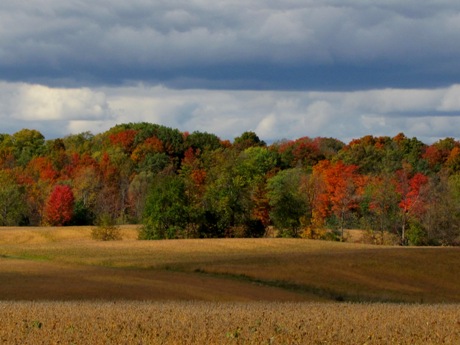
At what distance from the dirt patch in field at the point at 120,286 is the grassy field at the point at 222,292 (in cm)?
7

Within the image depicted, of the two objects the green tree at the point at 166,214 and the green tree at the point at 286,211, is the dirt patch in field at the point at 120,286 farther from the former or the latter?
the green tree at the point at 286,211

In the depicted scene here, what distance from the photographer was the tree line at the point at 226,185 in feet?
304

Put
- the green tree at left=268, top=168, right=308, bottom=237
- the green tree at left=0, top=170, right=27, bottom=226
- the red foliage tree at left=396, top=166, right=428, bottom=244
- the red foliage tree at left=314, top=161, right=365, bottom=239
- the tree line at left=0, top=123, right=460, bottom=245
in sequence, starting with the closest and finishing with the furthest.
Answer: the tree line at left=0, top=123, right=460, bottom=245 → the green tree at left=268, top=168, right=308, bottom=237 → the red foliage tree at left=396, top=166, right=428, bottom=244 → the red foliage tree at left=314, top=161, right=365, bottom=239 → the green tree at left=0, top=170, right=27, bottom=226

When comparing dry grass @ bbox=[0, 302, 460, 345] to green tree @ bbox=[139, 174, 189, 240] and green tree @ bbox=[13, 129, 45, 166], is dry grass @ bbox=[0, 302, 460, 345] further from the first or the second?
green tree @ bbox=[13, 129, 45, 166]

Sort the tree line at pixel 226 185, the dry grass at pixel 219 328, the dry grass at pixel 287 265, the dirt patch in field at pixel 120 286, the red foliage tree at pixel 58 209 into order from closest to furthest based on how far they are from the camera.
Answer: the dry grass at pixel 219 328 → the dirt patch in field at pixel 120 286 → the dry grass at pixel 287 265 → the tree line at pixel 226 185 → the red foliage tree at pixel 58 209

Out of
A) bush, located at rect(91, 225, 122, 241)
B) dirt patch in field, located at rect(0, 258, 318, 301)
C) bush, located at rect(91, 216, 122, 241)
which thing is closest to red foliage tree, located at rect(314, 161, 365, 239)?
bush, located at rect(91, 225, 122, 241)

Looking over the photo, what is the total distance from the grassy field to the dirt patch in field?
0.24 ft

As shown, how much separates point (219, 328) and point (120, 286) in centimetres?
2561

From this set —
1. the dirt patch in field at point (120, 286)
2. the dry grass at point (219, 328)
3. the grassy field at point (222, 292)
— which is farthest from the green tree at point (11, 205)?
the dry grass at point (219, 328)

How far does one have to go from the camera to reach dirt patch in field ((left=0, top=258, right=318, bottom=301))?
34.9 m

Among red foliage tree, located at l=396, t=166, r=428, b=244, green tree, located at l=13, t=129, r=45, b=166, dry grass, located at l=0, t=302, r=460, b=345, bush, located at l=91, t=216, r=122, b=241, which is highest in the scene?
green tree, located at l=13, t=129, r=45, b=166

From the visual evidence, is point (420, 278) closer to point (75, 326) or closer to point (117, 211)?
point (75, 326)

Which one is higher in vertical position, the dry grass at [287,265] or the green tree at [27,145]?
the green tree at [27,145]

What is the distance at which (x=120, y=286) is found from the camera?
127 ft
